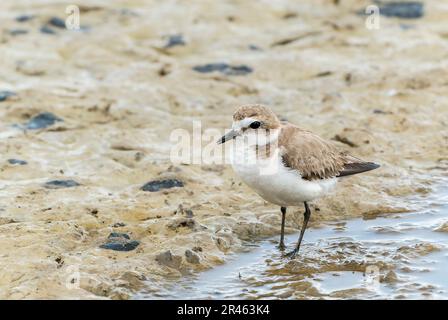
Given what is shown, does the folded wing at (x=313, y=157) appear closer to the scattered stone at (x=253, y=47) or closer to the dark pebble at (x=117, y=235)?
the dark pebble at (x=117, y=235)

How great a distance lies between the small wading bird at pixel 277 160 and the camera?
8.41m

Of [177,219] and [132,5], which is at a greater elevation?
[132,5]

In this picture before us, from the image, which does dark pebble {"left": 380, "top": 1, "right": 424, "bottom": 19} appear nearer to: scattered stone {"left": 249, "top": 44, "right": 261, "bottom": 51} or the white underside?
scattered stone {"left": 249, "top": 44, "right": 261, "bottom": 51}

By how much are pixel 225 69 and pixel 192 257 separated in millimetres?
6028

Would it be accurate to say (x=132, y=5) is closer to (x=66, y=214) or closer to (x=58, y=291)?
(x=66, y=214)

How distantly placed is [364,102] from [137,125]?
3425 millimetres

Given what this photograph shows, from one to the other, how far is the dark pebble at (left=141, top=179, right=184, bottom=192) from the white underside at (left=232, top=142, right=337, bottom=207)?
197 cm

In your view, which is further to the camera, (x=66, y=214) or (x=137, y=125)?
(x=137, y=125)

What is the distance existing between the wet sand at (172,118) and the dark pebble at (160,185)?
8 cm

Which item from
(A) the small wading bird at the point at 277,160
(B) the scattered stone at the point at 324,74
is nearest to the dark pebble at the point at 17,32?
(B) the scattered stone at the point at 324,74

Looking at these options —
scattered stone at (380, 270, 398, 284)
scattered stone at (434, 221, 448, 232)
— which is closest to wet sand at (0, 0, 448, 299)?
scattered stone at (434, 221, 448, 232)

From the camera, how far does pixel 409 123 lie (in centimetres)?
1209
